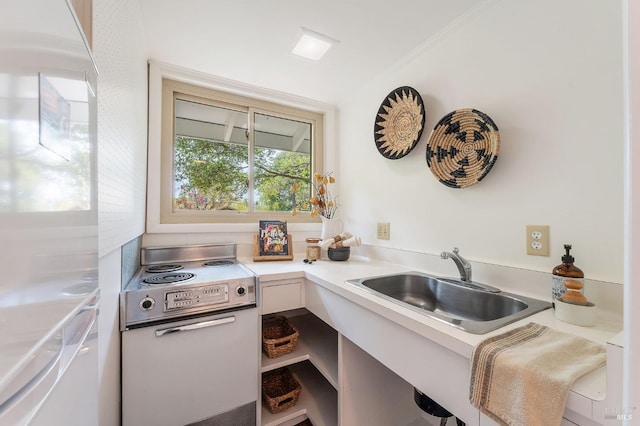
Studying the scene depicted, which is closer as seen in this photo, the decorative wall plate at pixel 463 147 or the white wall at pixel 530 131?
the white wall at pixel 530 131

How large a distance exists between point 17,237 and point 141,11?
4.92ft

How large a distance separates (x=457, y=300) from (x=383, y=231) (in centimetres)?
67

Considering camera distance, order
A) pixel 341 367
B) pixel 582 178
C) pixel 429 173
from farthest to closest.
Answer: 1. pixel 429 173
2. pixel 341 367
3. pixel 582 178

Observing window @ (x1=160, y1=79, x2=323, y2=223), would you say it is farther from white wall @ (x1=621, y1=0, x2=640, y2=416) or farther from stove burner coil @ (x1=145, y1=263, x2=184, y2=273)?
white wall @ (x1=621, y1=0, x2=640, y2=416)

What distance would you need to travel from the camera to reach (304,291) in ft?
4.86

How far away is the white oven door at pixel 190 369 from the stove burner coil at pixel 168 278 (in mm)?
220

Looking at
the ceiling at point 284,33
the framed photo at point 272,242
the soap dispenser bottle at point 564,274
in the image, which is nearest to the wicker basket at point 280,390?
the framed photo at point 272,242

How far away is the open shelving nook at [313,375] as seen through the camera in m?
1.36

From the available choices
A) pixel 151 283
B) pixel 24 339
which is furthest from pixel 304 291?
pixel 24 339

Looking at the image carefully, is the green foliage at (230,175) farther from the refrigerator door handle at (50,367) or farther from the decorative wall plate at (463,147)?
the refrigerator door handle at (50,367)

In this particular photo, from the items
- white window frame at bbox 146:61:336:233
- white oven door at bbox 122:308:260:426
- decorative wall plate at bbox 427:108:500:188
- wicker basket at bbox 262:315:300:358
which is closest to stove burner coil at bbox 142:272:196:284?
white oven door at bbox 122:308:260:426

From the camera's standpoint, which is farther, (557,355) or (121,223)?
(121,223)

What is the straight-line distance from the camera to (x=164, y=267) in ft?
5.20

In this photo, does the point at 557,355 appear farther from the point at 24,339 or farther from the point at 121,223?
the point at 121,223
